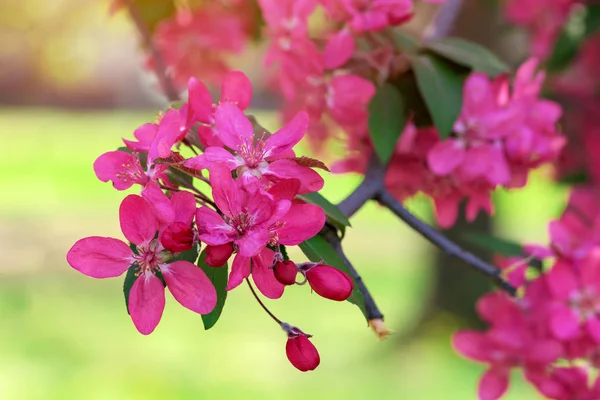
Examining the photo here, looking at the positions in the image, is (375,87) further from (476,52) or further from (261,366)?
(261,366)

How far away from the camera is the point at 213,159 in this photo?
699mm

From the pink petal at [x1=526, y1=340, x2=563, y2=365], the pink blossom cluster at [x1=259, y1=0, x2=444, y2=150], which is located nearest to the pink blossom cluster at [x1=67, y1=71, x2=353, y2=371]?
the pink blossom cluster at [x1=259, y1=0, x2=444, y2=150]

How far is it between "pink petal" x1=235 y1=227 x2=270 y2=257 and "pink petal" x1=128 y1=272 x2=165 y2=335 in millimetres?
108

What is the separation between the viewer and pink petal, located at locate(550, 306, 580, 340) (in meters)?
1.17

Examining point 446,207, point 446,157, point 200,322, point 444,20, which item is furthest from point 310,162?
point 200,322

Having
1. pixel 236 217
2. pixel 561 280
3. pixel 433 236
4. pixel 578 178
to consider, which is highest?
pixel 236 217

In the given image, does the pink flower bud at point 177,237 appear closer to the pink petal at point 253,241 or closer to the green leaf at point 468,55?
the pink petal at point 253,241

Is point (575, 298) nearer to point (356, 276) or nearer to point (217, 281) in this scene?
point (356, 276)

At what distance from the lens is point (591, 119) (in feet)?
7.32

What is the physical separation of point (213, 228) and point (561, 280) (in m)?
0.73

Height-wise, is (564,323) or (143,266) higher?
(143,266)

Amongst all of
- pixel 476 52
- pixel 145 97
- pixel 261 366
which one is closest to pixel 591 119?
pixel 476 52

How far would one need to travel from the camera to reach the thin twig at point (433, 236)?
1.04 m

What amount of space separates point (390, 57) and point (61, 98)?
1211 cm
